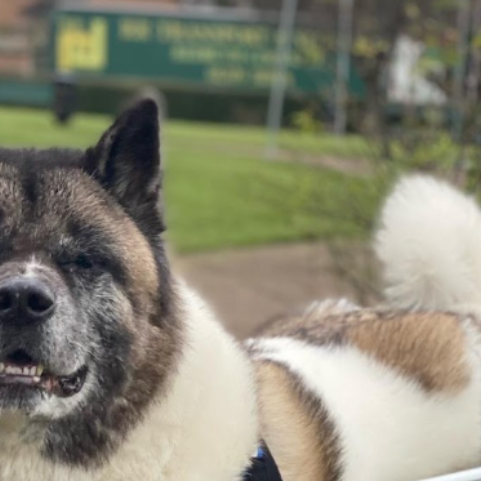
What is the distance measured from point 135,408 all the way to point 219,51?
901 inches

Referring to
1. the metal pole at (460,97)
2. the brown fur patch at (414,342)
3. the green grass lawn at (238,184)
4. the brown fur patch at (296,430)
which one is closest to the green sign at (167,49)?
the green grass lawn at (238,184)

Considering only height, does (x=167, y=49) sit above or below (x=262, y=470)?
below

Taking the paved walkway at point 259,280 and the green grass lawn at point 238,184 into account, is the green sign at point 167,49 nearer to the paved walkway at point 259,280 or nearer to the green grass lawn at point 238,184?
the green grass lawn at point 238,184

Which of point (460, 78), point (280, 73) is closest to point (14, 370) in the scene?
point (460, 78)

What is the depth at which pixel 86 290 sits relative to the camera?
8.64ft

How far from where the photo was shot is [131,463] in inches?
105

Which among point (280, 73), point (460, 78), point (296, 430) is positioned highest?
point (460, 78)

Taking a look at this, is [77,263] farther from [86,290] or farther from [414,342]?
[414,342]

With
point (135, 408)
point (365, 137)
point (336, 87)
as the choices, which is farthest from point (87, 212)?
point (336, 87)

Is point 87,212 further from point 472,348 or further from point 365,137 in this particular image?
point 365,137

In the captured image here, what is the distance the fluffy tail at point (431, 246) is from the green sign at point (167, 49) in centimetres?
2009

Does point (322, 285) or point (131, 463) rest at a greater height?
point (131, 463)

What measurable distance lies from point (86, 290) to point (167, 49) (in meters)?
23.5

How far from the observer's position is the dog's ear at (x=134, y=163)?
110 inches
